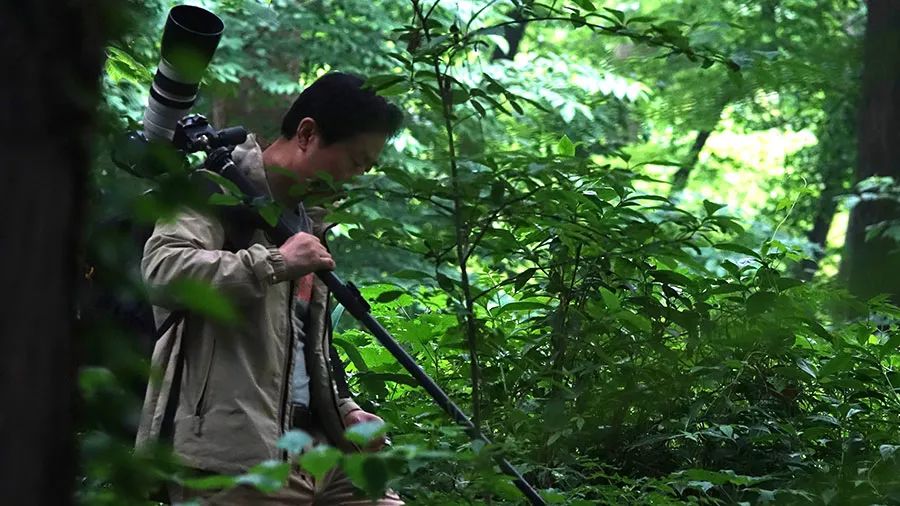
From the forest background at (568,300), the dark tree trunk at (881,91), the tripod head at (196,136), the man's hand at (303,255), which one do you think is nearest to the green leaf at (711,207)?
the forest background at (568,300)

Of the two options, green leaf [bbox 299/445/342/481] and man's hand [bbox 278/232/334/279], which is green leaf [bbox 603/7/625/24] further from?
green leaf [bbox 299/445/342/481]

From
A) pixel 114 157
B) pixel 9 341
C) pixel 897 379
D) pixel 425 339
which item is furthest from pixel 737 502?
pixel 9 341

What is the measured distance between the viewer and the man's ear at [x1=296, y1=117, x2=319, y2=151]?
8.89 feet

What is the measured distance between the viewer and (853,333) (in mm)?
3953

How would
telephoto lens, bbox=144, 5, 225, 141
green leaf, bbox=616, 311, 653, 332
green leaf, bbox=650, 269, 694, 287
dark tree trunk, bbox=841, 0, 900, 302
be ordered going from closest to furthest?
dark tree trunk, bbox=841, 0, 900, 302
telephoto lens, bbox=144, 5, 225, 141
green leaf, bbox=616, 311, 653, 332
green leaf, bbox=650, 269, 694, 287

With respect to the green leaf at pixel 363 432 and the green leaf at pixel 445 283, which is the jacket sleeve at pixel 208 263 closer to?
the green leaf at pixel 445 283

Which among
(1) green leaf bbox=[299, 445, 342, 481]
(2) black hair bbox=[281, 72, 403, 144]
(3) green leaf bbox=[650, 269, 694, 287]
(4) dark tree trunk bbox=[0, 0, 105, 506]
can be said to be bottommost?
(3) green leaf bbox=[650, 269, 694, 287]

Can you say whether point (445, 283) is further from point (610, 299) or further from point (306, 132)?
point (610, 299)

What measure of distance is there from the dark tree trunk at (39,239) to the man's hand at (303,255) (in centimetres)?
153

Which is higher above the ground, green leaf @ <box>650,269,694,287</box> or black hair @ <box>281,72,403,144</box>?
black hair @ <box>281,72,403,144</box>

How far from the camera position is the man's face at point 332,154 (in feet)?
8.82

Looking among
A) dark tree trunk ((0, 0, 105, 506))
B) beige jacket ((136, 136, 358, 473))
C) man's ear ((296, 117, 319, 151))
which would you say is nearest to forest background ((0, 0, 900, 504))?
dark tree trunk ((0, 0, 105, 506))

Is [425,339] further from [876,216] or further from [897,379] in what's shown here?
[876,216]

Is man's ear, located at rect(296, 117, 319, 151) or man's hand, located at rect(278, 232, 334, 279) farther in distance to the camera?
man's ear, located at rect(296, 117, 319, 151)
